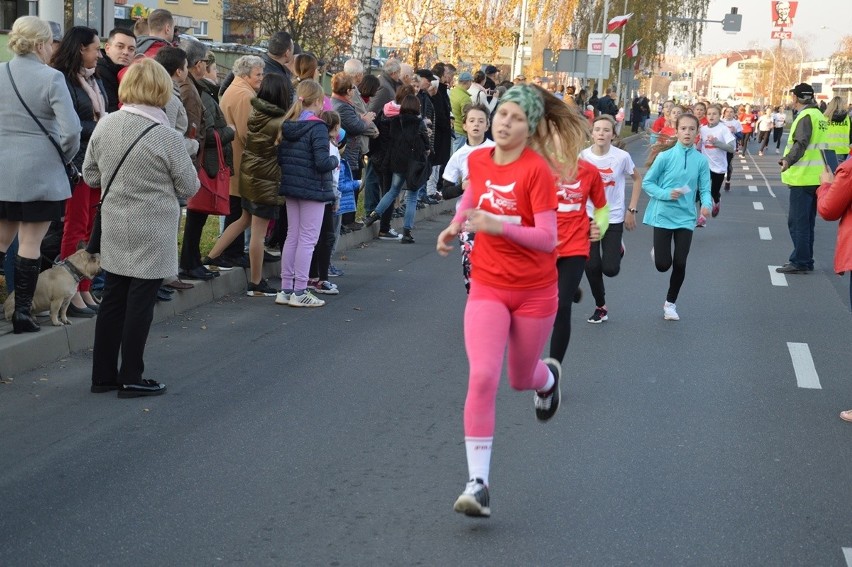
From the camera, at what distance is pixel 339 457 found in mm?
5738

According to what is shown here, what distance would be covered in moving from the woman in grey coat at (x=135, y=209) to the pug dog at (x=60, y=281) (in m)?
0.98

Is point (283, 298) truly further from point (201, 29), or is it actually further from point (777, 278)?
point (201, 29)

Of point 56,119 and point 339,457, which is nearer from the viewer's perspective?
point 339,457

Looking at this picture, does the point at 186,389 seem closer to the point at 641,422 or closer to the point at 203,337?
the point at 203,337

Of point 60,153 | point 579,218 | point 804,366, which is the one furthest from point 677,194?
point 60,153

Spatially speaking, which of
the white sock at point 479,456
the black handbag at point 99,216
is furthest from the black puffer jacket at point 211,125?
the white sock at point 479,456

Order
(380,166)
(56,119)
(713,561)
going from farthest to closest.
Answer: (380,166), (56,119), (713,561)

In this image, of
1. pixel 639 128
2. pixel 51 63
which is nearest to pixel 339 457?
pixel 51 63

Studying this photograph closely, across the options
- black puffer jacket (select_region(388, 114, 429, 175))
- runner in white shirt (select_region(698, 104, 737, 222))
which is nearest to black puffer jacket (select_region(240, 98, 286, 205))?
black puffer jacket (select_region(388, 114, 429, 175))

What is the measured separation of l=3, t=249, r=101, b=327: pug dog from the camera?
303 inches

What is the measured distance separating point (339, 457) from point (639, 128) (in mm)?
59874

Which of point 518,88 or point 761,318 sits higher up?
point 518,88

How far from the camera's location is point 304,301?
9.92 metres

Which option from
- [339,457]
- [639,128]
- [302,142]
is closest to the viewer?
[339,457]
